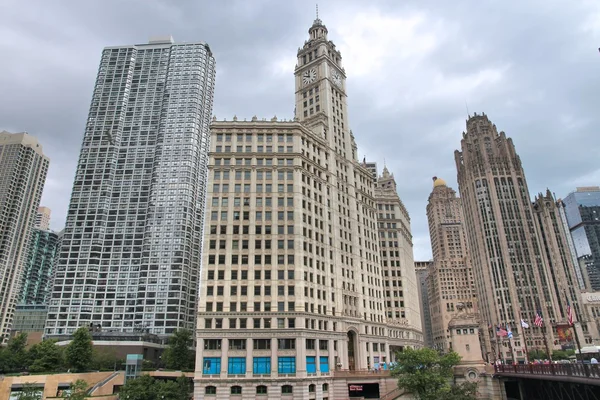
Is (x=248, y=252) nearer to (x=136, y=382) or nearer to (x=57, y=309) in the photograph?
(x=136, y=382)

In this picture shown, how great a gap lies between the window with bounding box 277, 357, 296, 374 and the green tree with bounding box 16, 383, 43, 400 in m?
37.7

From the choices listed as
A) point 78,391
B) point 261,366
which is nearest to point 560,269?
point 261,366

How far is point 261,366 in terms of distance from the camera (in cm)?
7562

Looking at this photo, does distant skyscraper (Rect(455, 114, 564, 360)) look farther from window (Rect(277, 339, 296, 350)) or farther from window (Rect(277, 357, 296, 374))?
window (Rect(277, 357, 296, 374))

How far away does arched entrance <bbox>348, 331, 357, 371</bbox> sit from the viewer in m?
91.1

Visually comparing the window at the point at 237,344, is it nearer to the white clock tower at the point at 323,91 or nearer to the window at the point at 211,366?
the window at the point at 211,366

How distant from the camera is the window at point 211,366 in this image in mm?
74562

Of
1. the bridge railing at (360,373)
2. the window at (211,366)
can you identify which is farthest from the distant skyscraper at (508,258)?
the window at (211,366)

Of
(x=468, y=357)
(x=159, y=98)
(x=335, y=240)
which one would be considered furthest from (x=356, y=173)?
(x=159, y=98)

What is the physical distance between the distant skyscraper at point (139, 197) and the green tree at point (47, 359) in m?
52.5

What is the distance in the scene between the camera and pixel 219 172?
297 feet

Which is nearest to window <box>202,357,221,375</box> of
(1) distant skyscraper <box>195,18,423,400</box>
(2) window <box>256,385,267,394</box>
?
(1) distant skyscraper <box>195,18,423,400</box>

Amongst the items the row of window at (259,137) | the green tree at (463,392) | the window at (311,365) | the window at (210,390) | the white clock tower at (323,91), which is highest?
Answer: the white clock tower at (323,91)

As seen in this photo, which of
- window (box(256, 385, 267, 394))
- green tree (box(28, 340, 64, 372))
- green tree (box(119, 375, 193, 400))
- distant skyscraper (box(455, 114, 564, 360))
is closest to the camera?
green tree (box(119, 375, 193, 400))
